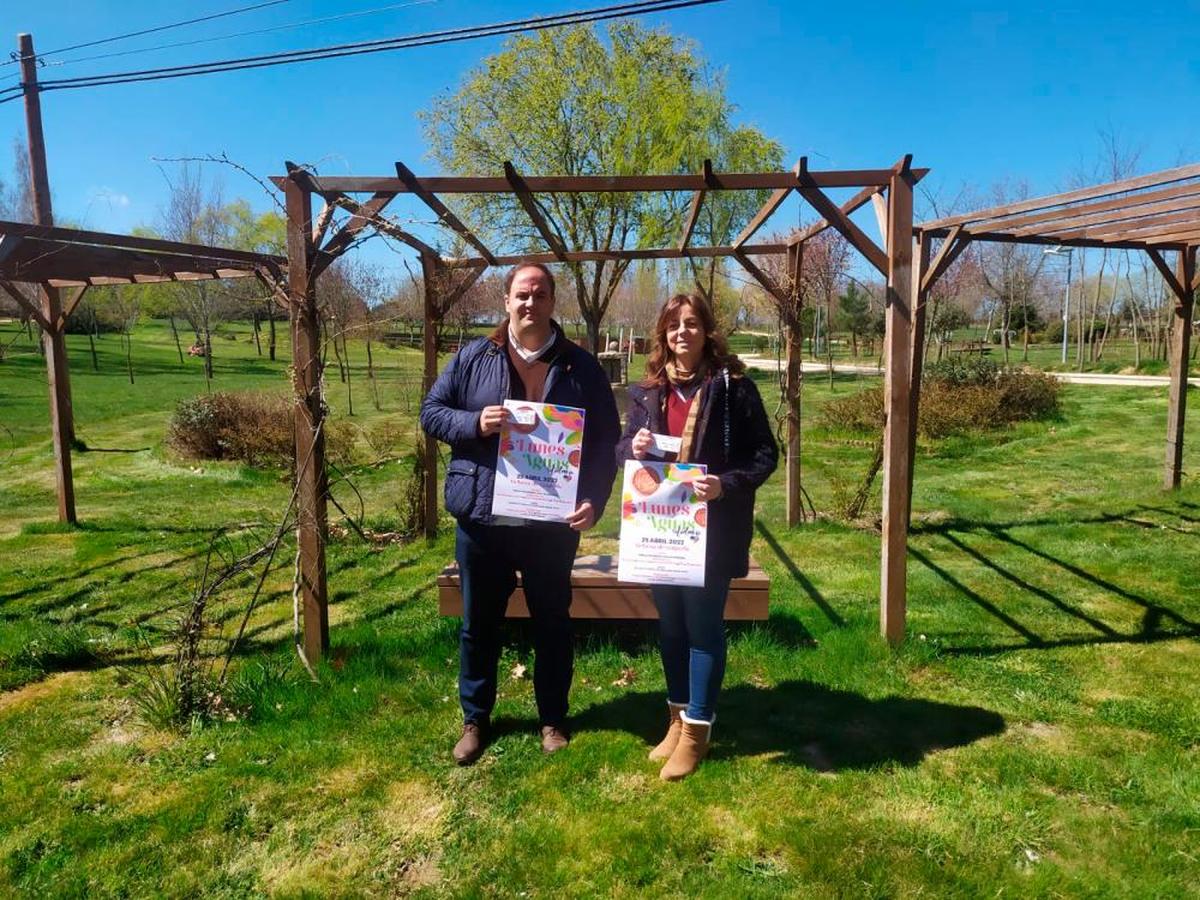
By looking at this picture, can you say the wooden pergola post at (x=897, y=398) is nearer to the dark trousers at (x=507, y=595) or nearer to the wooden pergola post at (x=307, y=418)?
the dark trousers at (x=507, y=595)

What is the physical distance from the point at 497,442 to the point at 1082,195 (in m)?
3.88

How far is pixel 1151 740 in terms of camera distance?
10.5ft

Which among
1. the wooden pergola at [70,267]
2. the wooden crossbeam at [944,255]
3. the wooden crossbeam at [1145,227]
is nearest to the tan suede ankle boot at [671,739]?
the wooden pergola at [70,267]

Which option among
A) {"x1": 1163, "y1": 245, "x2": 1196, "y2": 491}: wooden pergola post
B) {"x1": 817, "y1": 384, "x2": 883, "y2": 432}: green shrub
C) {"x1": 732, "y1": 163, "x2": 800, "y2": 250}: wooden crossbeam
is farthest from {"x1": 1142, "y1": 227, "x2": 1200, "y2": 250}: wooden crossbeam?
{"x1": 817, "y1": 384, "x2": 883, "y2": 432}: green shrub

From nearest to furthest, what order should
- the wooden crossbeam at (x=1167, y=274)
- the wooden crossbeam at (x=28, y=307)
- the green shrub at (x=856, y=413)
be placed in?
1. the wooden crossbeam at (x=28, y=307)
2. the wooden crossbeam at (x=1167, y=274)
3. the green shrub at (x=856, y=413)

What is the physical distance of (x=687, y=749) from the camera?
288cm

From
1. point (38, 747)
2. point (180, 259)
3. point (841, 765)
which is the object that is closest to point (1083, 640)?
point (841, 765)

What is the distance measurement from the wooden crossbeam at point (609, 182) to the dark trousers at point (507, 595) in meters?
1.79

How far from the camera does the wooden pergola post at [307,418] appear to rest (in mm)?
3641

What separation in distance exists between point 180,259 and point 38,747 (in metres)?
4.19

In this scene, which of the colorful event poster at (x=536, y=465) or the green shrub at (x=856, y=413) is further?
the green shrub at (x=856, y=413)

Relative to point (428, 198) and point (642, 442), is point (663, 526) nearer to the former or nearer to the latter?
point (642, 442)

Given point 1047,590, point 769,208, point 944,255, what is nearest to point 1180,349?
point 1047,590

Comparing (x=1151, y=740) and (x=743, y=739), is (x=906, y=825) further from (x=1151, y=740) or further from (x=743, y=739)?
(x=1151, y=740)
